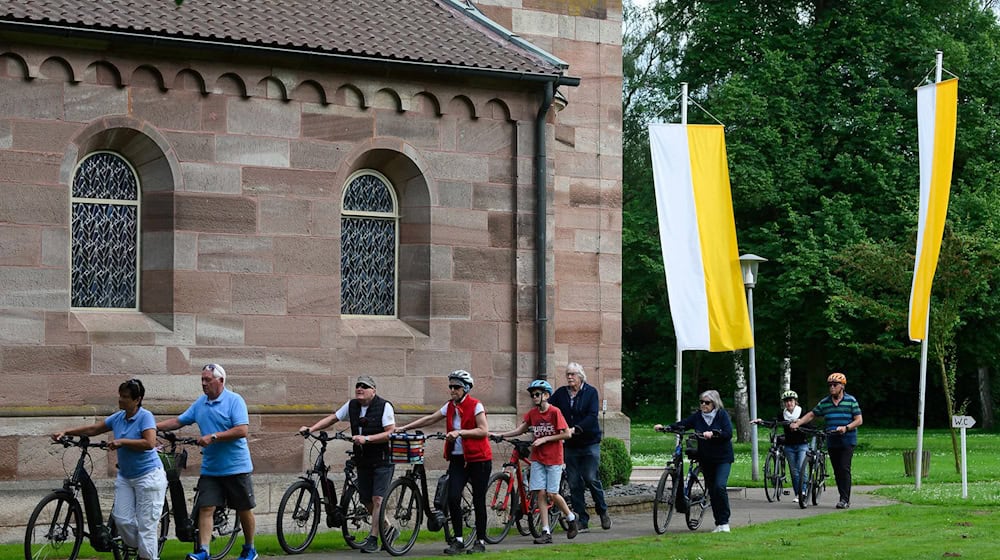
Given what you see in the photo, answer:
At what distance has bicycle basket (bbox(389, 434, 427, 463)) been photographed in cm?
1443

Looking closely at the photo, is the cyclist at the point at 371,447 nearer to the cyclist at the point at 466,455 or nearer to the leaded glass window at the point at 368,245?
the cyclist at the point at 466,455

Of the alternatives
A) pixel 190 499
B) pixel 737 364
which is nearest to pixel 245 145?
pixel 190 499

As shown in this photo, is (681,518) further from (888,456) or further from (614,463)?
(888,456)

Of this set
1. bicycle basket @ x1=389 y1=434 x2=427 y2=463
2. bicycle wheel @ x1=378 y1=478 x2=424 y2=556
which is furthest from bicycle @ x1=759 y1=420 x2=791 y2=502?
bicycle basket @ x1=389 y1=434 x2=427 y2=463

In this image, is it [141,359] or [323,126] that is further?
[323,126]

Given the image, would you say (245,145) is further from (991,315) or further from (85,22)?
(991,315)

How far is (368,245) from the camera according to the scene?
1789 cm

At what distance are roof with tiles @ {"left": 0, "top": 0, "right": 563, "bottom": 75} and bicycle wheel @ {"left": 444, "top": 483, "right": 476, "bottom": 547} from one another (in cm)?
490

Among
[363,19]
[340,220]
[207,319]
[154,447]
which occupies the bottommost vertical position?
[154,447]

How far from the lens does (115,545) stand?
13.0 m

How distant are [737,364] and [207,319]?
27538 mm

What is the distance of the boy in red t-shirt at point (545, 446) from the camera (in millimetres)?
15367

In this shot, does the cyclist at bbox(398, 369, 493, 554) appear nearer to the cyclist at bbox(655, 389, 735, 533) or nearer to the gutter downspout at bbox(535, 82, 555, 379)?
the cyclist at bbox(655, 389, 735, 533)

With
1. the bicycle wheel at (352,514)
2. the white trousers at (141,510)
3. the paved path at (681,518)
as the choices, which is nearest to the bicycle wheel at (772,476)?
the paved path at (681,518)
